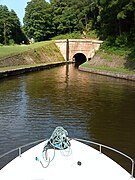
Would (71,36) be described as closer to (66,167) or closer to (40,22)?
(40,22)

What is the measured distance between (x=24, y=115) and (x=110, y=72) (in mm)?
23270

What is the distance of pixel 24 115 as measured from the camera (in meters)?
20.4

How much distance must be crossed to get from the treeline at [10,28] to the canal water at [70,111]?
6021cm

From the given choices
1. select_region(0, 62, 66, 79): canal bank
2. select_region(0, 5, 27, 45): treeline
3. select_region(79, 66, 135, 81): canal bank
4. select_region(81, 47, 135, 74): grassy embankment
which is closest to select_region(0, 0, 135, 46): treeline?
select_region(0, 5, 27, 45): treeline

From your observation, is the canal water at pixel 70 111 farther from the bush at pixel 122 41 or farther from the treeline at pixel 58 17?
the treeline at pixel 58 17

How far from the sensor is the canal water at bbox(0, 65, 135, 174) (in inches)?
629

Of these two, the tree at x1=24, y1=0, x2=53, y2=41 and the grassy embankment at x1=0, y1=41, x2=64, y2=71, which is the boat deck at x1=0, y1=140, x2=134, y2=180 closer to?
the grassy embankment at x1=0, y1=41, x2=64, y2=71

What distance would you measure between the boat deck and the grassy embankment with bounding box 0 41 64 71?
31.8 meters

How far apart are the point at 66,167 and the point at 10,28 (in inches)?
3587

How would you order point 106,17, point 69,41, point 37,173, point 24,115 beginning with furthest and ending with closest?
point 69,41, point 106,17, point 24,115, point 37,173

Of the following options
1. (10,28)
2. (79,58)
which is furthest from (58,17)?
(79,58)

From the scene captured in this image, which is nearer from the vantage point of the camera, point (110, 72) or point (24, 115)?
point (24, 115)

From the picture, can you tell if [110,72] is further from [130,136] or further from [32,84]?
[130,136]

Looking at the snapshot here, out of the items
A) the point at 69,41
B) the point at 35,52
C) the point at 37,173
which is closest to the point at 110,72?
the point at 35,52
